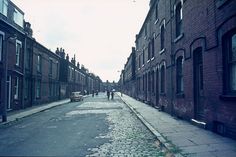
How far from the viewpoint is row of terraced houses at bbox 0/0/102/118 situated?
17453 mm

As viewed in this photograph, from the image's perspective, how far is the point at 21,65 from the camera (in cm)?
2209

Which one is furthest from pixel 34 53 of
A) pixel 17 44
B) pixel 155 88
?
pixel 155 88

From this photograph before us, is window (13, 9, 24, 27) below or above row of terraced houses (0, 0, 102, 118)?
above

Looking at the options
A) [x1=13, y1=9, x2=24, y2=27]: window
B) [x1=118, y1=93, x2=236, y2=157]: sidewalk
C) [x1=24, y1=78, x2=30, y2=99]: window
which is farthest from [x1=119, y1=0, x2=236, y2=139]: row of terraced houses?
[x1=13, y1=9, x2=24, y2=27]: window

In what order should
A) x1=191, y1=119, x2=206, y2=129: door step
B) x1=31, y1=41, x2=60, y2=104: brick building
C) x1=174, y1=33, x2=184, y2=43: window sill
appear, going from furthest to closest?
x1=31, y1=41, x2=60, y2=104: brick building → x1=174, y1=33, x2=184, y2=43: window sill → x1=191, y1=119, x2=206, y2=129: door step

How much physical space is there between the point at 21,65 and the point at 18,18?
4.93 metres

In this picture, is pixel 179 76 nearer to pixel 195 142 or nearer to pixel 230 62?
pixel 230 62

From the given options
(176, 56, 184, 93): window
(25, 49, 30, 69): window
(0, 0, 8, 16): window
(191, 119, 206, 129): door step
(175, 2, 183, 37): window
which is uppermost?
(0, 0, 8, 16): window

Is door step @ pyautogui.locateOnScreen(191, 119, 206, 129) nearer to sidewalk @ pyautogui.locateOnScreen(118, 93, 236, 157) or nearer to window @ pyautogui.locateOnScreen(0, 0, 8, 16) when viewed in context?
sidewalk @ pyautogui.locateOnScreen(118, 93, 236, 157)

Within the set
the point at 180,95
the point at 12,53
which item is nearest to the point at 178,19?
the point at 180,95

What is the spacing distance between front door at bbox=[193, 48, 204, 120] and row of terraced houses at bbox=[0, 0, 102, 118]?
10570 mm

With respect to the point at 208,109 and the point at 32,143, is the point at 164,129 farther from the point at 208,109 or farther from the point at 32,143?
the point at 32,143

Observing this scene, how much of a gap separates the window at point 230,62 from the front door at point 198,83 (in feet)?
8.04

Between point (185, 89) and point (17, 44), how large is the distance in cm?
1582
